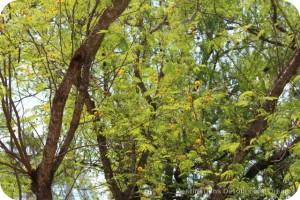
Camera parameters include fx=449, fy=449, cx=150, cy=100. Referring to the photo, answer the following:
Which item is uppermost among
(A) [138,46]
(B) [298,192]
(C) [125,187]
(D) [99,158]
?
(A) [138,46]

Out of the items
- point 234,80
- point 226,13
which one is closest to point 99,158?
point 234,80

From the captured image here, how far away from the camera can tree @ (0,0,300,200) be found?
2.29 m

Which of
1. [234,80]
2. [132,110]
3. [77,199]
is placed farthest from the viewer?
[77,199]

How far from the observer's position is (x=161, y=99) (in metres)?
2.63

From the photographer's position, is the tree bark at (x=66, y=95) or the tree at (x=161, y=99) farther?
the tree at (x=161, y=99)

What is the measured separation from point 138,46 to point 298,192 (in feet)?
3.71

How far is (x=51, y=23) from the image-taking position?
2580 millimetres

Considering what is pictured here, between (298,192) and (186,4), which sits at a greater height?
(186,4)

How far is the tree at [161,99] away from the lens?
2.29 metres

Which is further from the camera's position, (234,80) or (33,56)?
(234,80)

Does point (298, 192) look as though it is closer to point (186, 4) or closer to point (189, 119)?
point (189, 119)

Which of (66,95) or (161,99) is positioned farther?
(161,99)

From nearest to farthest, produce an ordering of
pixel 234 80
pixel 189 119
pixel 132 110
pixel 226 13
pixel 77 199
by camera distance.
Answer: pixel 189 119
pixel 132 110
pixel 226 13
pixel 234 80
pixel 77 199

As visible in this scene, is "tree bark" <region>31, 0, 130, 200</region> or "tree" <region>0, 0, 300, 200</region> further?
"tree" <region>0, 0, 300, 200</region>
